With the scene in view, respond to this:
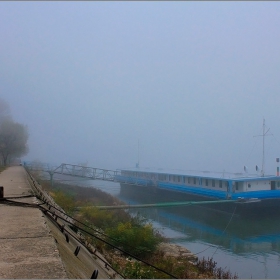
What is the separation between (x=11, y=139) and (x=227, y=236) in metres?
34.0

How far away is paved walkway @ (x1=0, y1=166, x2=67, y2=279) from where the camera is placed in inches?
128

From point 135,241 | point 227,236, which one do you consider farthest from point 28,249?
point 227,236

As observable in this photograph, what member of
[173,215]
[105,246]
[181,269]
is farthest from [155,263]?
[173,215]

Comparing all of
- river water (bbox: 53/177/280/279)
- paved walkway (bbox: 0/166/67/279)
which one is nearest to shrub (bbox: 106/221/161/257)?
river water (bbox: 53/177/280/279)

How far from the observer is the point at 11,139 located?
4450 centimetres

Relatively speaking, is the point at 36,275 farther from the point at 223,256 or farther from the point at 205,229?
the point at 205,229

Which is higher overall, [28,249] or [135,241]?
[28,249]

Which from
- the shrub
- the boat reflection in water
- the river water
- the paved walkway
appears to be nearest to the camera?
the paved walkway

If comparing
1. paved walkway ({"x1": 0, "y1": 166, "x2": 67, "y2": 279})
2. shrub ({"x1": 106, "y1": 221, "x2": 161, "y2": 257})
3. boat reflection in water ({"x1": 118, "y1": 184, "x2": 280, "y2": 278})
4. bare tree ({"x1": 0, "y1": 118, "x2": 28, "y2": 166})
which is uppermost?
bare tree ({"x1": 0, "y1": 118, "x2": 28, "y2": 166})

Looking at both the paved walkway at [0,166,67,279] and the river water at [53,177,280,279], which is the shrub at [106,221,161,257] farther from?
the paved walkway at [0,166,67,279]

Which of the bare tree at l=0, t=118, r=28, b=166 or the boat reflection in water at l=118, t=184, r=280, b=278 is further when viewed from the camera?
the bare tree at l=0, t=118, r=28, b=166

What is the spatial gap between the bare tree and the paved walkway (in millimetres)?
40747

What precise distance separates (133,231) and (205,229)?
37.7 feet

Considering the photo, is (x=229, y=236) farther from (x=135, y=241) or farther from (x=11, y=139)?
(x=11, y=139)
